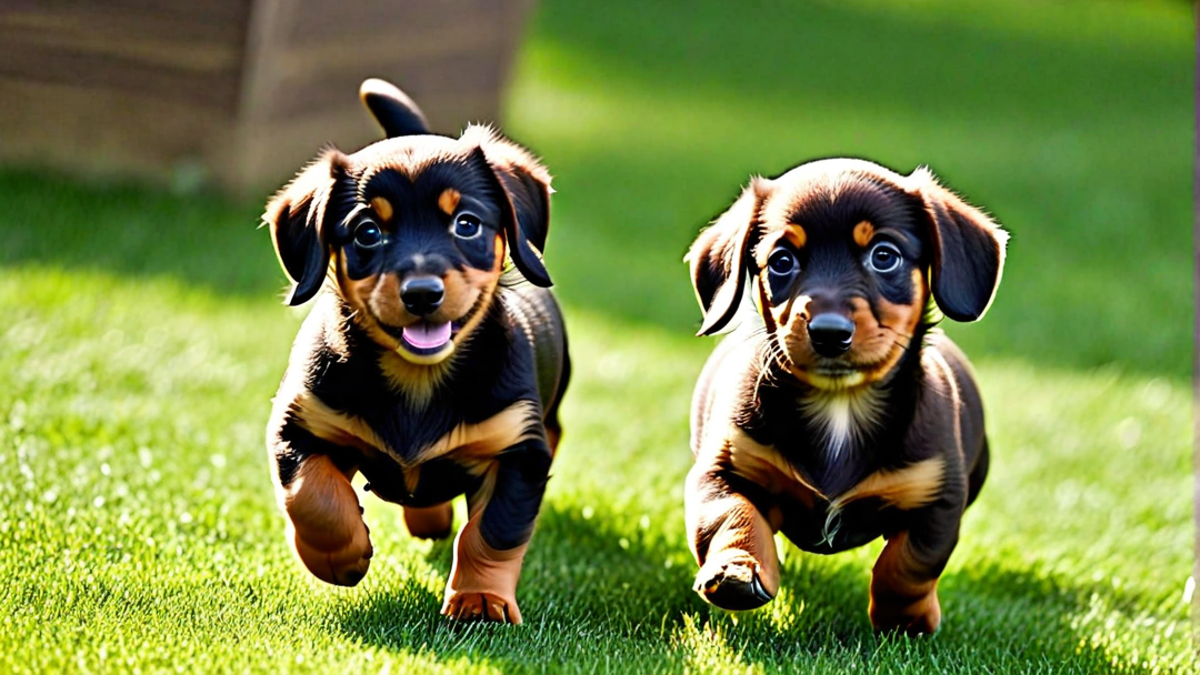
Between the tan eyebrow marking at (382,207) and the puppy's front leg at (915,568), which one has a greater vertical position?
the tan eyebrow marking at (382,207)

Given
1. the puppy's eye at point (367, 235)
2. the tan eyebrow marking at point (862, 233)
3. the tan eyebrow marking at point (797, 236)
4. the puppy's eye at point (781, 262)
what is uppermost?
the tan eyebrow marking at point (862, 233)

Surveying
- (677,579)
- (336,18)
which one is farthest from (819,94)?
(677,579)

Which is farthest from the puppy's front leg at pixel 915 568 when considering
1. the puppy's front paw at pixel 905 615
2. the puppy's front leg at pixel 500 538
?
the puppy's front leg at pixel 500 538

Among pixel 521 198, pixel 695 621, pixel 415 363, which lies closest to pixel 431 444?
pixel 415 363

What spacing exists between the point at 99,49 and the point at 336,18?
156 cm

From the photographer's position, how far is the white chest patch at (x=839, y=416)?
160 inches

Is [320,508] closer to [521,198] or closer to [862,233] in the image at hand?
[521,198]

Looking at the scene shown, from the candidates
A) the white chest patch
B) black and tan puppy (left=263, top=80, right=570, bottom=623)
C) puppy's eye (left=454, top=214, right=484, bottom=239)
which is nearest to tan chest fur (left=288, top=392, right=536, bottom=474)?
black and tan puppy (left=263, top=80, right=570, bottom=623)

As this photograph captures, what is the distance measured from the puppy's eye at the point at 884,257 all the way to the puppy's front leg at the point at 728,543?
66cm

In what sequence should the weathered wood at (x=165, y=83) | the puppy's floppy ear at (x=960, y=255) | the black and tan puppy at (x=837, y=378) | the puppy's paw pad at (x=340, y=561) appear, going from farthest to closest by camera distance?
the weathered wood at (x=165, y=83) → the puppy's paw pad at (x=340, y=561) → the puppy's floppy ear at (x=960, y=255) → the black and tan puppy at (x=837, y=378)

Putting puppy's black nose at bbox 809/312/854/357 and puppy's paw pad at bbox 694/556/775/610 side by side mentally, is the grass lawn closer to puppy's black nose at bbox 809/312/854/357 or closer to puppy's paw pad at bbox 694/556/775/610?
puppy's paw pad at bbox 694/556/775/610

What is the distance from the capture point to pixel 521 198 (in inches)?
164

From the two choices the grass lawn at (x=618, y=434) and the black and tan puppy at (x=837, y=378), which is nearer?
the black and tan puppy at (x=837, y=378)

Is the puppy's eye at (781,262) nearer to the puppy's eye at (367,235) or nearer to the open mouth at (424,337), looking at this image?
the open mouth at (424,337)
